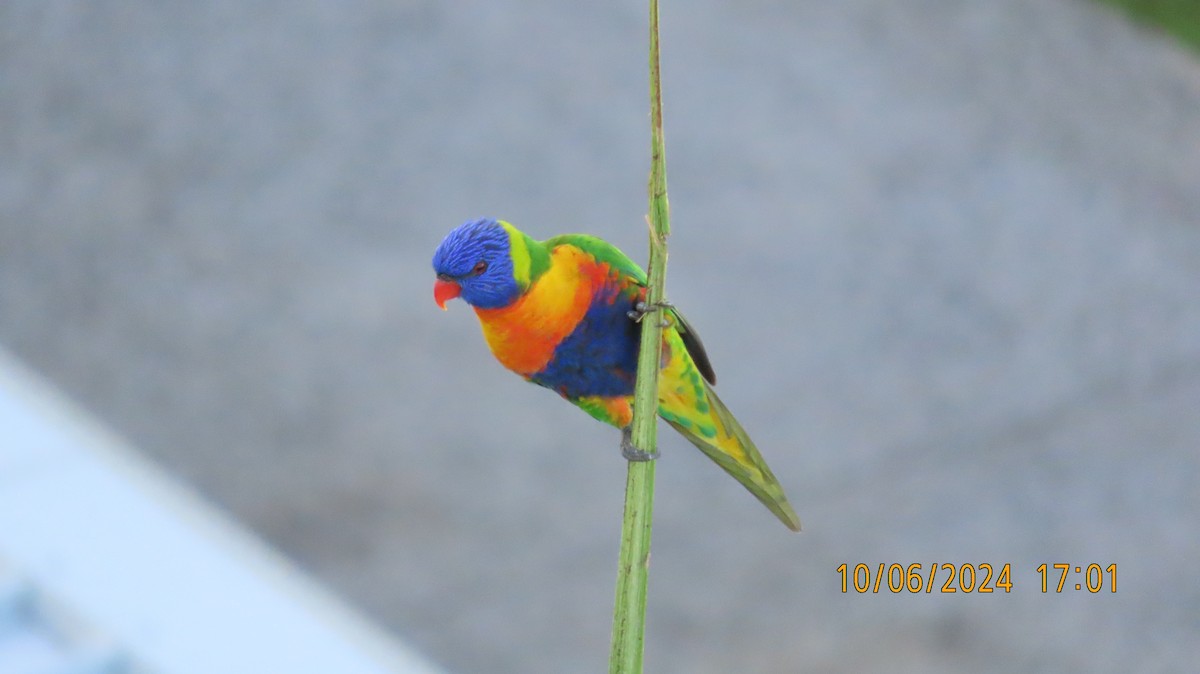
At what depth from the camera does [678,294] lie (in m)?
3.33

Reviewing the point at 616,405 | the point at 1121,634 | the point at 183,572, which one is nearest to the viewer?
the point at 616,405

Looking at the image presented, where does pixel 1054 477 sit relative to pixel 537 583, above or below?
above

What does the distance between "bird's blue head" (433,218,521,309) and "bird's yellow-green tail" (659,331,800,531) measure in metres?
0.09

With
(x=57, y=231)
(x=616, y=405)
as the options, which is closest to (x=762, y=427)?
(x=57, y=231)

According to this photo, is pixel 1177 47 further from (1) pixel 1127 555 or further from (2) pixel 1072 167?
(1) pixel 1127 555

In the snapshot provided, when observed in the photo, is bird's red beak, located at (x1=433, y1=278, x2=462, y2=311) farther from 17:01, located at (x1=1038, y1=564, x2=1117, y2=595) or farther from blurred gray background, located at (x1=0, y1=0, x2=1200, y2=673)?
blurred gray background, located at (x1=0, y1=0, x2=1200, y2=673)

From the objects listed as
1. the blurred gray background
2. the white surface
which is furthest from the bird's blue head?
the blurred gray background

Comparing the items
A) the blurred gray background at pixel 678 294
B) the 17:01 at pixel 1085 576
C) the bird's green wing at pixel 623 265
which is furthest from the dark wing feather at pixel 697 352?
the blurred gray background at pixel 678 294

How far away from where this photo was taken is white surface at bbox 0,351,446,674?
3.48 ft

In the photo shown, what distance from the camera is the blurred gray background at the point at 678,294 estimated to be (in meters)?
2.69

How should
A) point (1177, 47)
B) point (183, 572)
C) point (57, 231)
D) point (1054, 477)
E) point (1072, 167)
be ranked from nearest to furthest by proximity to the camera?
point (183, 572) → point (1054, 477) → point (57, 231) → point (1072, 167) → point (1177, 47)

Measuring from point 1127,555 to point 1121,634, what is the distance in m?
0.23

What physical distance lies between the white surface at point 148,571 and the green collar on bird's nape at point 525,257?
0.71m

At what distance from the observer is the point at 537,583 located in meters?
2.66
